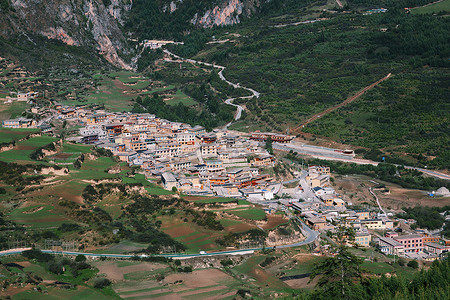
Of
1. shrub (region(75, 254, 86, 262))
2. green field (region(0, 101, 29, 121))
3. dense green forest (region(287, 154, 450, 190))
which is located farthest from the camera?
green field (region(0, 101, 29, 121))

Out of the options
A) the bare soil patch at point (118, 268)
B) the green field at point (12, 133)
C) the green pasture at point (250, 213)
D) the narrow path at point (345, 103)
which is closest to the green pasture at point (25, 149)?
the green field at point (12, 133)

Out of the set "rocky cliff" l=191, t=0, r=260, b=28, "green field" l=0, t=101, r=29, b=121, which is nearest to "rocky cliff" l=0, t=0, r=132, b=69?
"rocky cliff" l=191, t=0, r=260, b=28

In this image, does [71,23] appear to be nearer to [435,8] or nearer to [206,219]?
[435,8]

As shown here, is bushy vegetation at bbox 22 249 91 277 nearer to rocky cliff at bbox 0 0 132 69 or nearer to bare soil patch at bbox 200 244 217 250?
bare soil patch at bbox 200 244 217 250

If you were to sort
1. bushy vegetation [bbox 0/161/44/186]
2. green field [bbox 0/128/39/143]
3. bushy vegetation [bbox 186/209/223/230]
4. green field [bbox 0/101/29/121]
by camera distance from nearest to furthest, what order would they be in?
bushy vegetation [bbox 186/209/223/230] → bushy vegetation [bbox 0/161/44/186] → green field [bbox 0/128/39/143] → green field [bbox 0/101/29/121]

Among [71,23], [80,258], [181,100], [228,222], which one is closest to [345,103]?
[181,100]

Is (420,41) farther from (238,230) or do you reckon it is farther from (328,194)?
(238,230)
